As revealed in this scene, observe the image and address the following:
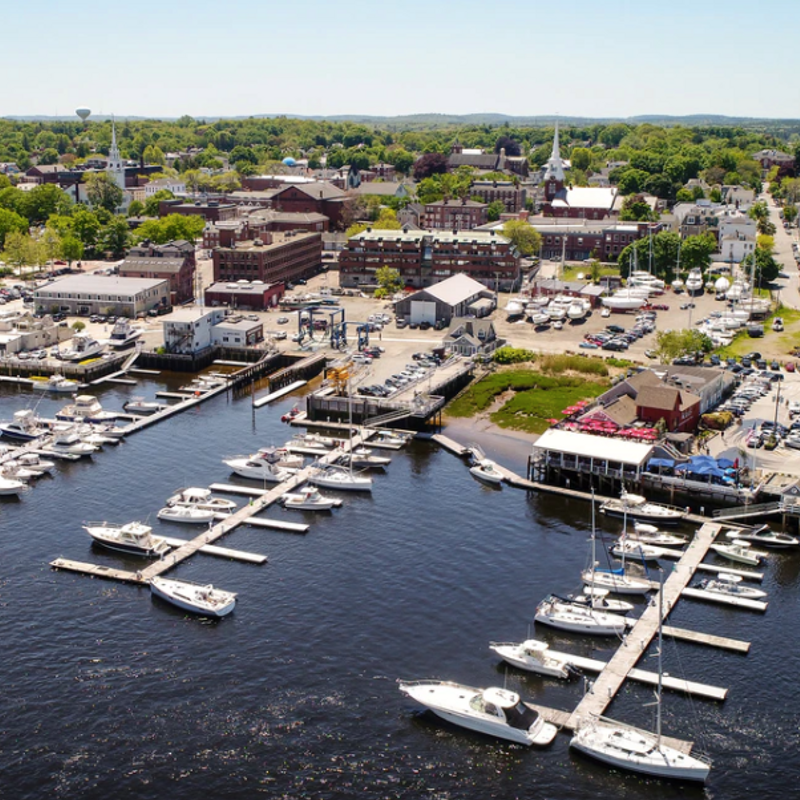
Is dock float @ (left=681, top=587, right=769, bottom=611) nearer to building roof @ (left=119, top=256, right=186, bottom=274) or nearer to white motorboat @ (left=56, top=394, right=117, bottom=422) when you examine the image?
white motorboat @ (left=56, top=394, right=117, bottom=422)

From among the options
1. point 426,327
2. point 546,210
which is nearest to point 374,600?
point 426,327

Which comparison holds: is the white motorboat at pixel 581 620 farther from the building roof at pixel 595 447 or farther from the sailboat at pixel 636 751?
the building roof at pixel 595 447

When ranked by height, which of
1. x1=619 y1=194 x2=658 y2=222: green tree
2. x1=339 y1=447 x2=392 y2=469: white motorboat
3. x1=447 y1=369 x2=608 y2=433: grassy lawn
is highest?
x1=619 y1=194 x2=658 y2=222: green tree

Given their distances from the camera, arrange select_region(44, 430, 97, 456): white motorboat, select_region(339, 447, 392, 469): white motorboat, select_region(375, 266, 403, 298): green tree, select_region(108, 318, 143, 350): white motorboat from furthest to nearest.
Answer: select_region(375, 266, 403, 298): green tree, select_region(108, 318, 143, 350): white motorboat, select_region(44, 430, 97, 456): white motorboat, select_region(339, 447, 392, 469): white motorboat

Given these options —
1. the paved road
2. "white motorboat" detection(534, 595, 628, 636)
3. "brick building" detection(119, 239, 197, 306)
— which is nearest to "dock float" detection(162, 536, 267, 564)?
"white motorboat" detection(534, 595, 628, 636)

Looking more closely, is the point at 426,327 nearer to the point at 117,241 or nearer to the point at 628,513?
the point at 628,513

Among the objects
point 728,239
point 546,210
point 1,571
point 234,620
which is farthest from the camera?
point 546,210

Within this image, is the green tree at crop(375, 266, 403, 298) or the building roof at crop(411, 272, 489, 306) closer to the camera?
the building roof at crop(411, 272, 489, 306)

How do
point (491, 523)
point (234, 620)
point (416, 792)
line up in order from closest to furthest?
point (416, 792) < point (234, 620) < point (491, 523)
